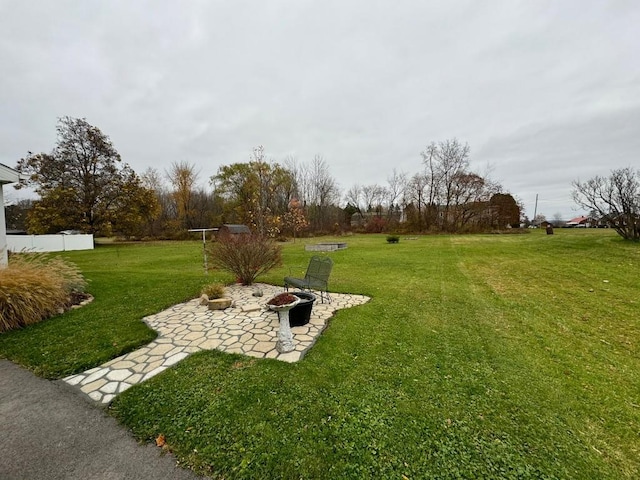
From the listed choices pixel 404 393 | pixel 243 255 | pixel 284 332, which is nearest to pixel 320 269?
pixel 284 332

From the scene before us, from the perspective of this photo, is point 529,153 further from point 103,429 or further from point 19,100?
point 19,100

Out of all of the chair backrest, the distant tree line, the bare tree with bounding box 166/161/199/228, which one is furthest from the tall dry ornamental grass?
the bare tree with bounding box 166/161/199/228

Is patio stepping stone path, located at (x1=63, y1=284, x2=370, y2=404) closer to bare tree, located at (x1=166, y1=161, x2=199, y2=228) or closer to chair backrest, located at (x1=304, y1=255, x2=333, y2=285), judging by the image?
chair backrest, located at (x1=304, y1=255, x2=333, y2=285)

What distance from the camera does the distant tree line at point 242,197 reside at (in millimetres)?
17750

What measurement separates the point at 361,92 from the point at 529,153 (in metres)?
19.3

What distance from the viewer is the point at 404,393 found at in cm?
218

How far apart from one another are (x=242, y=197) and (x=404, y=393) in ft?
84.5

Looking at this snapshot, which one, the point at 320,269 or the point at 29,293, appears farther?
the point at 320,269

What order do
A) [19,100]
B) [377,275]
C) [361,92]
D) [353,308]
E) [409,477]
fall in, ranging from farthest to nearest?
[361,92] → [19,100] → [377,275] → [353,308] → [409,477]

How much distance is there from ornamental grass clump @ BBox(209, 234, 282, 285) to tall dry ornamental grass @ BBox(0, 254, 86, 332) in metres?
2.72

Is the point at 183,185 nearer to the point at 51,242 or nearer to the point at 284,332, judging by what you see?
the point at 51,242

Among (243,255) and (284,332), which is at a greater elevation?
(243,255)

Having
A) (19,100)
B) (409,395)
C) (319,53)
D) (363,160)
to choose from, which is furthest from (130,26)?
(363,160)

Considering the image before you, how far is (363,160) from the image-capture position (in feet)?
91.5
